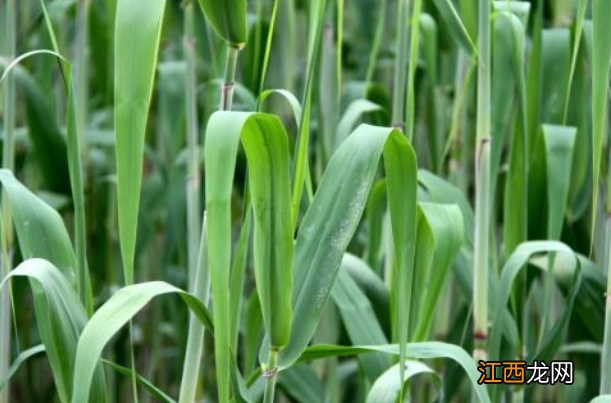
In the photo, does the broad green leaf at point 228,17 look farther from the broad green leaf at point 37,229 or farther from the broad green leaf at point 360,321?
the broad green leaf at point 360,321

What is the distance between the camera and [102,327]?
81 cm

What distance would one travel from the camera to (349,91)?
1.71 metres

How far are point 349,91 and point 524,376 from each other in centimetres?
65

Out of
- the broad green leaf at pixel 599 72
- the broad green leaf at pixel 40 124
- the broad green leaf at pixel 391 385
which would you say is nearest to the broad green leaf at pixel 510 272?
the broad green leaf at pixel 391 385

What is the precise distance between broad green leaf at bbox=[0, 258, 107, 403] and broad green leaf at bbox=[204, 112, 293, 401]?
0.54 feet

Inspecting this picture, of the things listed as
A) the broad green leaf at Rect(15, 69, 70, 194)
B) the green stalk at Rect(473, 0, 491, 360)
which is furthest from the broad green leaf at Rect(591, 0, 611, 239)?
the broad green leaf at Rect(15, 69, 70, 194)

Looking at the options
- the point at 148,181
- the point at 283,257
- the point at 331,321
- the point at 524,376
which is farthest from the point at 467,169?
the point at 283,257

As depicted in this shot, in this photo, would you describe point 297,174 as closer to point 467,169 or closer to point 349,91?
point 467,169

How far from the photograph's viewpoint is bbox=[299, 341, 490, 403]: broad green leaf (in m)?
0.94

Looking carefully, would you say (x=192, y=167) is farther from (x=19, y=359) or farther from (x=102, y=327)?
(x=102, y=327)

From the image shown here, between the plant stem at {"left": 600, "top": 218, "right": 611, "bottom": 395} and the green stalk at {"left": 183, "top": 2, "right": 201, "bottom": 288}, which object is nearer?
the plant stem at {"left": 600, "top": 218, "right": 611, "bottom": 395}

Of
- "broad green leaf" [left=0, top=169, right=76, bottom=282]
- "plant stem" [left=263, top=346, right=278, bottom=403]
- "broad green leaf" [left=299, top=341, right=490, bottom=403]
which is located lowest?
"broad green leaf" [left=299, top=341, right=490, bottom=403]

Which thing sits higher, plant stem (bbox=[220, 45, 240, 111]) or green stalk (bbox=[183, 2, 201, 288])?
plant stem (bbox=[220, 45, 240, 111])

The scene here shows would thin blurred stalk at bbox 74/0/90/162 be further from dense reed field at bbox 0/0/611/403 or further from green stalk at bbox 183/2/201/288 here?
green stalk at bbox 183/2/201/288
